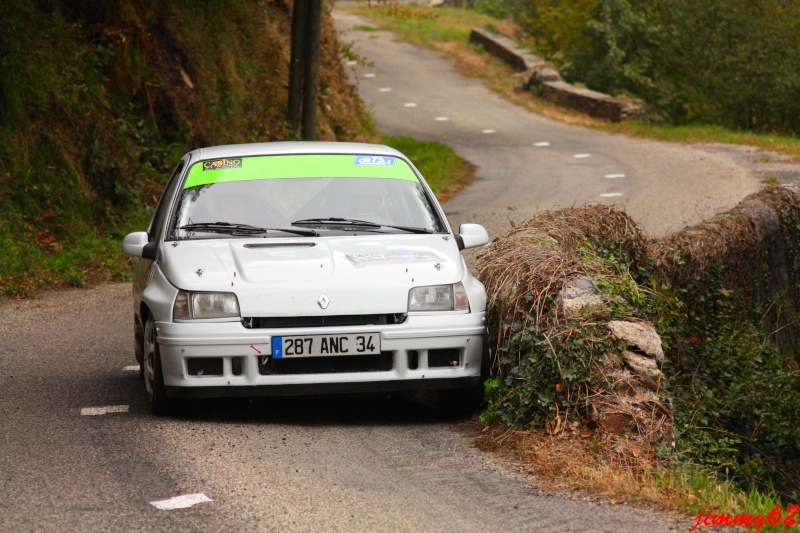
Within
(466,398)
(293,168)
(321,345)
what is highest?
→ (293,168)

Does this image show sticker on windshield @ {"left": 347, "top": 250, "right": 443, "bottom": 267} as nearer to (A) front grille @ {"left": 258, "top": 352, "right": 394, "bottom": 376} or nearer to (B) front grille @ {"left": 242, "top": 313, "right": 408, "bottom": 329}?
(B) front grille @ {"left": 242, "top": 313, "right": 408, "bottom": 329}

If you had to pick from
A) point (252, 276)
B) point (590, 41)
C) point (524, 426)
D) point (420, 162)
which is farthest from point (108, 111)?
point (590, 41)

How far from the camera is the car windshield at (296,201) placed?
760 centimetres

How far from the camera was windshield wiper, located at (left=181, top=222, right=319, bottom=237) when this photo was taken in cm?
749

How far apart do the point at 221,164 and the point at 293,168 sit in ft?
1.69

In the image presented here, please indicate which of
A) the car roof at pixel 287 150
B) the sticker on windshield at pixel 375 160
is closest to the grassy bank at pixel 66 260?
the car roof at pixel 287 150

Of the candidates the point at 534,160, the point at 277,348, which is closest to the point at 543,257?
the point at 277,348

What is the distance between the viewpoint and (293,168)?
799cm

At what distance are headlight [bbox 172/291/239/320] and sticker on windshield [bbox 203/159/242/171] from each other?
149 cm

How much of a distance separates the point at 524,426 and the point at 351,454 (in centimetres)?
103

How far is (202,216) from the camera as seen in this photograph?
768 cm

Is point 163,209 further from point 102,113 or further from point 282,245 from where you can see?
point 102,113

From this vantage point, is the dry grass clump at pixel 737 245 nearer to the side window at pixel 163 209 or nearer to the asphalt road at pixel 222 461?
the asphalt road at pixel 222 461

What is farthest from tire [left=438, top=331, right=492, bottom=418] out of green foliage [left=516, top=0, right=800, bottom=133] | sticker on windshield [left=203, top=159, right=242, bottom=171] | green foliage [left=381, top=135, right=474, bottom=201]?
green foliage [left=516, top=0, right=800, bottom=133]
